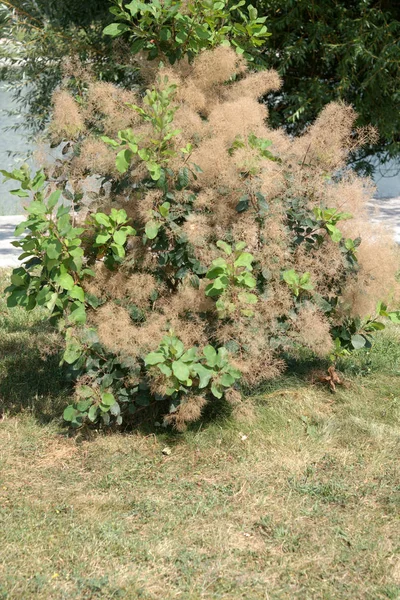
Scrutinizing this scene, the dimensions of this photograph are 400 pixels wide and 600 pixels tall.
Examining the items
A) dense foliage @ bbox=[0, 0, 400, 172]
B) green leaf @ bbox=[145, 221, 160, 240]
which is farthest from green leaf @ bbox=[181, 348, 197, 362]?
dense foliage @ bbox=[0, 0, 400, 172]

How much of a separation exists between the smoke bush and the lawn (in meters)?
0.23

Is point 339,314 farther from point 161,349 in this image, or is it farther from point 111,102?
point 111,102

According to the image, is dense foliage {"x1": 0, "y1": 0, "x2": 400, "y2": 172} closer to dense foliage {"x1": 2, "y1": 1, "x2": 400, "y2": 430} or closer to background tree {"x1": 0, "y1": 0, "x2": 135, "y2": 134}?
background tree {"x1": 0, "y1": 0, "x2": 135, "y2": 134}

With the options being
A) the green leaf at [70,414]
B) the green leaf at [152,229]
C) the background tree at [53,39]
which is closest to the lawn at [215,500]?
the green leaf at [70,414]

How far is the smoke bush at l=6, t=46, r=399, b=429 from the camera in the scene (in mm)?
3406

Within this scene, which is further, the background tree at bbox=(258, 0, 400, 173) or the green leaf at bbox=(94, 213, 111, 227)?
the background tree at bbox=(258, 0, 400, 173)

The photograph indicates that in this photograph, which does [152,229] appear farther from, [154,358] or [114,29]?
[114,29]

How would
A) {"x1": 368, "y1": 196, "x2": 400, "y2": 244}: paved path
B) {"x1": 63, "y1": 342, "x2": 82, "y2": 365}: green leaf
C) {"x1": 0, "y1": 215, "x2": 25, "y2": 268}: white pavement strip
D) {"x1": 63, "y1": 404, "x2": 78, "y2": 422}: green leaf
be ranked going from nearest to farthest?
{"x1": 63, "y1": 342, "x2": 82, "y2": 365}: green leaf < {"x1": 63, "y1": 404, "x2": 78, "y2": 422}: green leaf < {"x1": 0, "y1": 215, "x2": 25, "y2": 268}: white pavement strip < {"x1": 368, "y1": 196, "x2": 400, "y2": 244}: paved path

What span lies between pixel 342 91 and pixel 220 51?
2.42m

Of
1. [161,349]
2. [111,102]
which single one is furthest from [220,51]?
[161,349]

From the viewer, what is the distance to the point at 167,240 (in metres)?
3.56

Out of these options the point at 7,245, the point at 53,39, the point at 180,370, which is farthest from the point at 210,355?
the point at 7,245

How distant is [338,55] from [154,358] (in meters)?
4.09

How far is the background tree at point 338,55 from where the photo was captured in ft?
18.8
